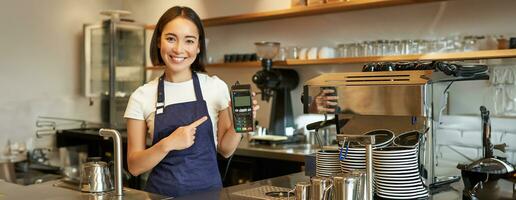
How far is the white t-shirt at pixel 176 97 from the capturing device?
78.7 inches

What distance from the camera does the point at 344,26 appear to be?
11.7ft

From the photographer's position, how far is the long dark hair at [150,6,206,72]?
1986 mm

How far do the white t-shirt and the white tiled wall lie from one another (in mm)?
1244

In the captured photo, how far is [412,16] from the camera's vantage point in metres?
3.24

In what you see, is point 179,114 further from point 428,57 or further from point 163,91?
point 428,57

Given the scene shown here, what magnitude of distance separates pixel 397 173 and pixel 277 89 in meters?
2.07

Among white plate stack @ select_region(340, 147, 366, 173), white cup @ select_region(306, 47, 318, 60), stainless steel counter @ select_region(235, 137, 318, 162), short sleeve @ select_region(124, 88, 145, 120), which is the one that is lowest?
stainless steel counter @ select_region(235, 137, 318, 162)

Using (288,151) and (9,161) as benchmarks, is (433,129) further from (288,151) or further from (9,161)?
(9,161)

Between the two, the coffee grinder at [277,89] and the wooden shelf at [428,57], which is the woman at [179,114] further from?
the coffee grinder at [277,89]

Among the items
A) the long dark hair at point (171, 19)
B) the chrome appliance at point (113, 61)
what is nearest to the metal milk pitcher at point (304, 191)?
the long dark hair at point (171, 19)

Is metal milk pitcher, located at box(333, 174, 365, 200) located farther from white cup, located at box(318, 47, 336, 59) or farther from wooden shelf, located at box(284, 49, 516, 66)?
white cup, located at box(318, 47, 336, 59)

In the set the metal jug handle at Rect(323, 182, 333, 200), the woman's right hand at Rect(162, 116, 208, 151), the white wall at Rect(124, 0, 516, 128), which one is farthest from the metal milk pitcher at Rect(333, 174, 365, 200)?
the white wall at Rect(124, 0, 516, 128)

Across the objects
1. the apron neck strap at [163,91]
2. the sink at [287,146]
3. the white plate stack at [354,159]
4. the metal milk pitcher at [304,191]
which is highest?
the apron neck strap at [163,91]

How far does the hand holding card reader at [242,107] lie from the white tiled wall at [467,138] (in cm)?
132
